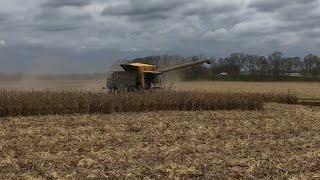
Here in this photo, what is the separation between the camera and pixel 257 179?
348 inches

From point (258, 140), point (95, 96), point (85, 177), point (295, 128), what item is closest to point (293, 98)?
point (95, 96)

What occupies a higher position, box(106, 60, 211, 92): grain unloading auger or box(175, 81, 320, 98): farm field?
box(106, 60, 211, 92): grain unloading auger

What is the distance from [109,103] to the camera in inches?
847

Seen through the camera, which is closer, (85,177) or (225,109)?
(85,177)

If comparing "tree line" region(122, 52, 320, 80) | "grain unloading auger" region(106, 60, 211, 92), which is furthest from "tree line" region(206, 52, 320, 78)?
"grain unloading auger" region(106, 60, 211, 92)

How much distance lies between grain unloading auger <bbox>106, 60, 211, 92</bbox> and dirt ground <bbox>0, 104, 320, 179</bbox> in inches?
335

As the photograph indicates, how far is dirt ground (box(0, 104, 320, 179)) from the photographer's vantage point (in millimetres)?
9331

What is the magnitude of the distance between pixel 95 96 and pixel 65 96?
123 centimetres

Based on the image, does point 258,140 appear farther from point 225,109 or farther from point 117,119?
point 225,109

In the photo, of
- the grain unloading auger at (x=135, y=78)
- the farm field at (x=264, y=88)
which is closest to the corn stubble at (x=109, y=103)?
the grain unloading auger at (x=135, y=78)

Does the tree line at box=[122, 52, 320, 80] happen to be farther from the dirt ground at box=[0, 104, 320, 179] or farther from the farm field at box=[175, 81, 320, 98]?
the dirt ground at box=[0, 104, 320, 179]

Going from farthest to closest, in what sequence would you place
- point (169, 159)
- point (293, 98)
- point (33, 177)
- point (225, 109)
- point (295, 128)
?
point (293, 98) < point (225, 109) < point (295, 128) < point (169, 159) < point (33, 177)

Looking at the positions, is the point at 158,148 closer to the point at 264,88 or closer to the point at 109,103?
the point at 109,103

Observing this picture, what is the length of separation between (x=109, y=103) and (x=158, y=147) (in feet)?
31.9
